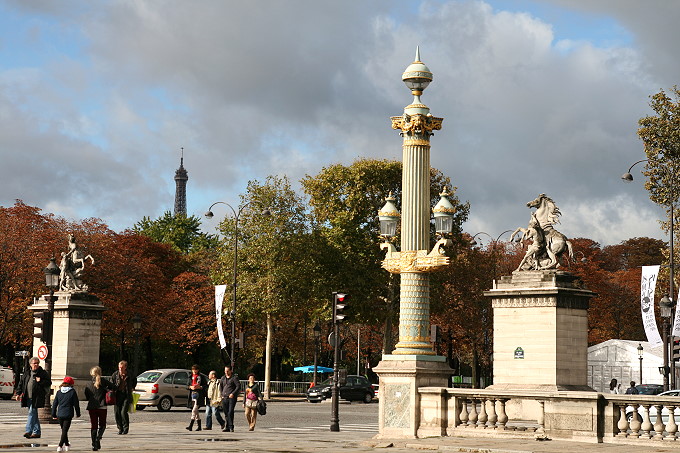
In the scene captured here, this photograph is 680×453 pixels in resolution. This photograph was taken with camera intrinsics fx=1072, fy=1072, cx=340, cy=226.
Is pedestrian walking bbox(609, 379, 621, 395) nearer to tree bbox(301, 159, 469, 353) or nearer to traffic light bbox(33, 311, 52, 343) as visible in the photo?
tree bbox(301, 159, 469, 353)

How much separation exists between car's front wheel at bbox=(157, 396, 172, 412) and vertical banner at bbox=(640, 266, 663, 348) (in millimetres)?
17619

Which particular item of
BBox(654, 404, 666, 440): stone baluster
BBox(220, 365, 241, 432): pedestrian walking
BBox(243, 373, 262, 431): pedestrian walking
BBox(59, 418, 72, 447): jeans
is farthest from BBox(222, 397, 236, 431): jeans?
BBox(654, 404, 666, 440): stone baluster

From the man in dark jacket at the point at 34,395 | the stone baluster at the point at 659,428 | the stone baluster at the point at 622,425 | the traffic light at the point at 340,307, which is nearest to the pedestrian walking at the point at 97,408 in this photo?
the man in dark jacket at the point at 34,395

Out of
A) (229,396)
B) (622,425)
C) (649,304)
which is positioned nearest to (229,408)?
(229,396)

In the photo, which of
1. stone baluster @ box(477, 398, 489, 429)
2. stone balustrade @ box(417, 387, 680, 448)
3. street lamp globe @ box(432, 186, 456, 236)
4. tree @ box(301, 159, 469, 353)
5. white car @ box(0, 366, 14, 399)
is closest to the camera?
stone balustrade @ box(417, 387, 680, 448)

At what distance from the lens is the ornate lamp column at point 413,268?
909 inches

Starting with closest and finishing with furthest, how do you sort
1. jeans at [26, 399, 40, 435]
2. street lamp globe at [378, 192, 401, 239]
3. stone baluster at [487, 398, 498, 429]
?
stone baluster at [487, 398, 498, 429], jeans at [26, 399, 40, 435], street lamp globe at [378, 192, 401, 239]

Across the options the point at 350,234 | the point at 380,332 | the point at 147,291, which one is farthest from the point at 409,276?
the point at 380,332

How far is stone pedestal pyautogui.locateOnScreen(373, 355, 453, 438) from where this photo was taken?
22.9 m

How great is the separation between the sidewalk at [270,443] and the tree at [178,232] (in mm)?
68702

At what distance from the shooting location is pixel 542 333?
34781 millimetres

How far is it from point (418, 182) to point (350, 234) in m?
35.3

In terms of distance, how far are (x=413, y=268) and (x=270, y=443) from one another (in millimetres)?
4990

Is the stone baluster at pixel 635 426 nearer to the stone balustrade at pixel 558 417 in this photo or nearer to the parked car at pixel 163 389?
the stone balustrade at pixel 558 417
